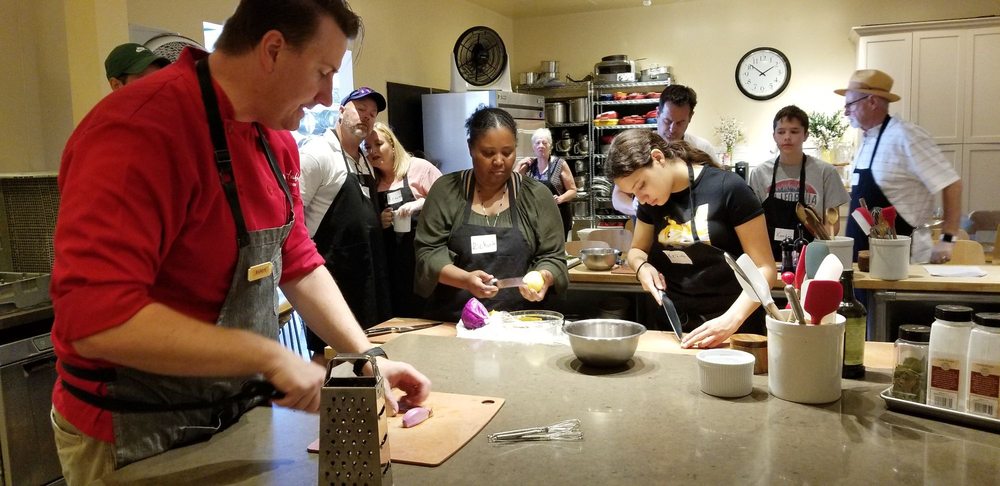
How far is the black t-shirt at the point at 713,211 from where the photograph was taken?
2309 mm

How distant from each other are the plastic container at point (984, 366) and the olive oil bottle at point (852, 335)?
317 mm

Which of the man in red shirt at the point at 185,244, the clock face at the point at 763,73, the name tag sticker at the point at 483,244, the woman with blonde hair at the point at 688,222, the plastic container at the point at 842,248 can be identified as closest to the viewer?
the man in red shirt at the point at 185,244

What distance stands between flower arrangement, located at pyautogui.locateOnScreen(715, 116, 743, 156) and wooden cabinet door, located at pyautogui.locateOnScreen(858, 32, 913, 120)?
1.32 m

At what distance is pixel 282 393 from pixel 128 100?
1.58 feet

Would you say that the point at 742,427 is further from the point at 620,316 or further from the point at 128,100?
the point at 620,316

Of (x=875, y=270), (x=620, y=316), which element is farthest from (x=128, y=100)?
(x=875, y=270)

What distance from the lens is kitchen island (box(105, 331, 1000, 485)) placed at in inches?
42.3

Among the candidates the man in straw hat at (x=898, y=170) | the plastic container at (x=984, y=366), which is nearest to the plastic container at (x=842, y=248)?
the man in straw hat at (x=898, y=170)

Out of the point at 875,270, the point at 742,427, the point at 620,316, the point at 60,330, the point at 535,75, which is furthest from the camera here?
the point at 535,75

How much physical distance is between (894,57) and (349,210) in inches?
214

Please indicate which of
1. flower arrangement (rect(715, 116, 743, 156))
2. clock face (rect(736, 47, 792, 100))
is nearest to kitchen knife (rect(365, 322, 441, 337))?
flower arrangement (rect(715, 116, 743, 156))

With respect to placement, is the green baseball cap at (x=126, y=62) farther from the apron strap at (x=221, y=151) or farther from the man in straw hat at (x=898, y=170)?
the man in straw hat at (x=898, y=170)

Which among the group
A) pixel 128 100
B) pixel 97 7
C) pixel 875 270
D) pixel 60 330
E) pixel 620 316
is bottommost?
pixel 620 316

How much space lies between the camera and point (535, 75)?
7773mm
